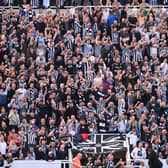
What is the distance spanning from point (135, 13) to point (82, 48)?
3523 millimetres

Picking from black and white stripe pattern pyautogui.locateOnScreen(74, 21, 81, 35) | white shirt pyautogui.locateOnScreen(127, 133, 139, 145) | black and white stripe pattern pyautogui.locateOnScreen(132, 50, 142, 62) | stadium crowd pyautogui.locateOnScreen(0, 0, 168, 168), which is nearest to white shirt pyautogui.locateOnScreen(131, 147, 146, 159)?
stadium crowd pyautogui.locateOnScreen(0, 0, 168, 168)

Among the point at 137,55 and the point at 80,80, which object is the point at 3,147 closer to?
the point at 80,80

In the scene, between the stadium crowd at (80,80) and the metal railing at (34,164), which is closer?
the metal railing at (34,164)

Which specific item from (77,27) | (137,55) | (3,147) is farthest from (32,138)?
(77,27)

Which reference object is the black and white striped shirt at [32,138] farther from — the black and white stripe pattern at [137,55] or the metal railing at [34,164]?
the black and white stripe pattern at [137,55]

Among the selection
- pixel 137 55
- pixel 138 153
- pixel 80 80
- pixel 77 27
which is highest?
pixel 77 27

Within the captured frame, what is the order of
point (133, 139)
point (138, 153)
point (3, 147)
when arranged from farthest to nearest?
point (133, 139) < point (138, 153) < point (3, 147)

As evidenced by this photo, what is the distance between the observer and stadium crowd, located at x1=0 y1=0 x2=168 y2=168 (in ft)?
144

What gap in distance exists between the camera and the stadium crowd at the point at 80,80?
43.8m

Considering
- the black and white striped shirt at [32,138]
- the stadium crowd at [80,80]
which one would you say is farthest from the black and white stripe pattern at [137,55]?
the black and white striped shirt at [32,138]

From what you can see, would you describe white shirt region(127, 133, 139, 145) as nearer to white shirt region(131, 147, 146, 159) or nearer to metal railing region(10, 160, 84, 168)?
white shirt region(131, 147, 146, 159)

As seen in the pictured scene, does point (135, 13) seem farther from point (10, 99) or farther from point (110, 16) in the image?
point (10, 99)

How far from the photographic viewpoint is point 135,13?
165 ft

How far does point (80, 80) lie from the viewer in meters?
45.8
